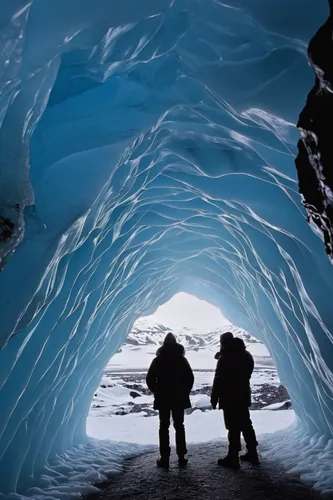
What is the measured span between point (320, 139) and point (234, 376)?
3843mm

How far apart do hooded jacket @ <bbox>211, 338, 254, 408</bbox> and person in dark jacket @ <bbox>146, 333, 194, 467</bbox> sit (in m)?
0.46

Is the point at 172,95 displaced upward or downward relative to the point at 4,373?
upward

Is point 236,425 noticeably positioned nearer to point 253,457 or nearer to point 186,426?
point 253,457

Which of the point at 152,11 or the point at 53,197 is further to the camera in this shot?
the point at 53,197

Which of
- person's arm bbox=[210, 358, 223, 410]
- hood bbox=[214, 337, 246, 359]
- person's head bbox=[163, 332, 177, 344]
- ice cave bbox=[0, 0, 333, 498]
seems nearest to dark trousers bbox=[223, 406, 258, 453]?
person's arm bbox=[210, 358, 223, 410]

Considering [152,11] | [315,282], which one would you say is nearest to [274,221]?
[315,282]

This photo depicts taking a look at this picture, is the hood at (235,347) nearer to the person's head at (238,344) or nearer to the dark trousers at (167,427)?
the person's head at (238,344)

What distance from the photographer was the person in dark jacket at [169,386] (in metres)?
5.77

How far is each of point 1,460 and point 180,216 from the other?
14.8ft

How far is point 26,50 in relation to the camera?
2971 mm

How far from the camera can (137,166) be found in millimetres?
5559

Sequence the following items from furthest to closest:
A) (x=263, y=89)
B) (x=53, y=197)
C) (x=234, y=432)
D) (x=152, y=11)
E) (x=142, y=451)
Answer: (x=142, y=451) → (x=234, y=432) → (x=53, y=197) → (x=263, y=89) → (x=152, y=11)

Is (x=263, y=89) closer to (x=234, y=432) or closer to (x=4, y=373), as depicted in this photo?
(x=4, y=373)

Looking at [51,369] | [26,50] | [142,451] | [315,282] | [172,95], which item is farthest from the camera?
[142,451]
